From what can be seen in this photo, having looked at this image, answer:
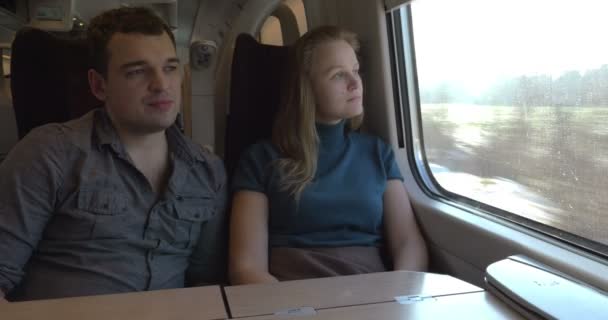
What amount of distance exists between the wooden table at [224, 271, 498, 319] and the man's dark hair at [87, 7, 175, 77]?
946mm

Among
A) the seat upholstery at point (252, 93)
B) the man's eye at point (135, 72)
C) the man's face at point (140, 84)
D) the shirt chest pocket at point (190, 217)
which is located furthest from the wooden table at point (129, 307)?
the seat upholstery at point (252, 93)

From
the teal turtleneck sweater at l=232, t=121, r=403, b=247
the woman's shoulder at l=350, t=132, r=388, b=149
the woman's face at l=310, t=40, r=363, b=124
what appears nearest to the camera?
the teal turtleneck sweater at l=232, t=121, r=403, b=247

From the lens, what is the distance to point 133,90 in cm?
159

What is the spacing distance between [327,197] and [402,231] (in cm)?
34

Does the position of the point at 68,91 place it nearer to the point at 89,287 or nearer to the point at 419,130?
the point at 89,287

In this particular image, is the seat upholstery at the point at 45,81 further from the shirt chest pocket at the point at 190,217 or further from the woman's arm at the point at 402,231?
the woman's arm at the point at 402,231

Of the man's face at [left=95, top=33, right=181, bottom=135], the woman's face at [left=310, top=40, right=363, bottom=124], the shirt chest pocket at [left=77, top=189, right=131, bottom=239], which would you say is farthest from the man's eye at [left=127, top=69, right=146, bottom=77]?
the woman's face at [left=310, top=40, right=363, bottom=124]

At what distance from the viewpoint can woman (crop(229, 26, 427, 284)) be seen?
69.5 inches

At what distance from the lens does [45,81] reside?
1.97 metres

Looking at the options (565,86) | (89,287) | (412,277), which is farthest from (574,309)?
(89,287)

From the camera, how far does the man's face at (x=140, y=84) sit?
1590 millimetres

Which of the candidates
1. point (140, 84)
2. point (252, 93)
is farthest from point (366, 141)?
point (140, 84)

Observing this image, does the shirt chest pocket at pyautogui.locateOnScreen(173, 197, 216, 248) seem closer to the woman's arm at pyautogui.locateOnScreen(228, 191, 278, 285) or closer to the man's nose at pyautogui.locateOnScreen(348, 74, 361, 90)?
the woman's arm at pyautogui.locateOnScreen(228, 191, 278, 285)

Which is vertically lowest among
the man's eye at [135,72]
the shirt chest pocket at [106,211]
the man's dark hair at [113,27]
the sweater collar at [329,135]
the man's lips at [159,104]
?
the shirt chest pocket at [106,211]
